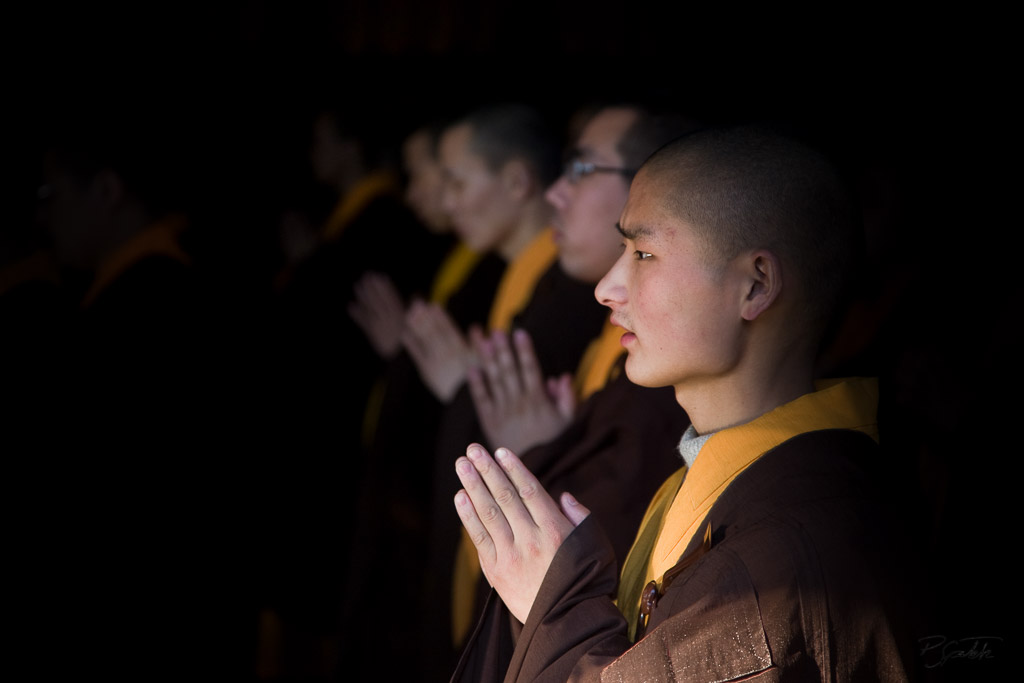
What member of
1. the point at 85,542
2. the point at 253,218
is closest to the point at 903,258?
the point at 85,542

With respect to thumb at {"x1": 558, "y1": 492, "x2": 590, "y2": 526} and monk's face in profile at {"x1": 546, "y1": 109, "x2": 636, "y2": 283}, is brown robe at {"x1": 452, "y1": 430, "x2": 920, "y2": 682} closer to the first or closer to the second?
thumb at {"x1": 558, "y1": 492, "x2": 590, "y2": 526}

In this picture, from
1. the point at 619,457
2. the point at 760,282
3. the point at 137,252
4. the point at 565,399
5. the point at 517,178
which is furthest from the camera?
the point at 517,178

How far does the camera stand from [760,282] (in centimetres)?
124

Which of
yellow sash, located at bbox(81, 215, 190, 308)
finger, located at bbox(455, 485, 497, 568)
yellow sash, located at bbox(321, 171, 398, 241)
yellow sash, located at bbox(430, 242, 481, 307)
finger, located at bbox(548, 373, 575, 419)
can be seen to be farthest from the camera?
yellow sash, located at bbox(321, 171, 398, 241)

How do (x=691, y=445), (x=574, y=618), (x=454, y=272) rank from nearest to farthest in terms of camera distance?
(x=574, y=618)
(x=691, y=445)
(x=454, y=272)

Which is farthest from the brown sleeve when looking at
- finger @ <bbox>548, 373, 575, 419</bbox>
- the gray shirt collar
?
finger @ <bbox>548, 373, 575, 419</bbox>

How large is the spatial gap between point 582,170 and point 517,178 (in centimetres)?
77

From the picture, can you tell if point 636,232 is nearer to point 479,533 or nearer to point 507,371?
point 479,533

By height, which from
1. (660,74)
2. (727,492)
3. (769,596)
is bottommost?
(769,596)

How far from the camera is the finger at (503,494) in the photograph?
1192mm

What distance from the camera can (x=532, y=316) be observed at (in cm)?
247

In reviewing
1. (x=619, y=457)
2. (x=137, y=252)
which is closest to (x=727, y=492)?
(x=619, y=457)

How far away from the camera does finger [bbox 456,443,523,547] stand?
1195 millimetres

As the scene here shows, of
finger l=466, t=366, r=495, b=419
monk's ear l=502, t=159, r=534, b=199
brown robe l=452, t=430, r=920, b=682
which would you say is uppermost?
monk's ear l=502, t=159, r=534, b=199
